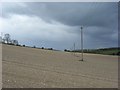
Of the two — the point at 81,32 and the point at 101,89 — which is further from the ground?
the point at 81,32

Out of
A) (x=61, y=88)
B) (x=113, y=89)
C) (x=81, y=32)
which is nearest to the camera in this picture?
(x=61, y=88)

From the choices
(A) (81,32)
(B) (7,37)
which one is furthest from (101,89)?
(B) (7,37)

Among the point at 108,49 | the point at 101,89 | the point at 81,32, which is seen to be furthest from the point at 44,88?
the point at 108,49

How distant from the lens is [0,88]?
18.1 m

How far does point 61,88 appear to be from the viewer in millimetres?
21000

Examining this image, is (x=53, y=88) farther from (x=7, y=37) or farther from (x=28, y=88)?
(x=7, y=37)

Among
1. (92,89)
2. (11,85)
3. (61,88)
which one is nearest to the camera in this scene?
(11,85)

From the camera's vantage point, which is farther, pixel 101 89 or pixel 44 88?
pixel 101 89

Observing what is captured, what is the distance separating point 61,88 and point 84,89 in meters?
2.03

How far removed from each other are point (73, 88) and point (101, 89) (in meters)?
2.80

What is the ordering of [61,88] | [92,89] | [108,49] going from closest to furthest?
[61,88], [92,89], [108,49]

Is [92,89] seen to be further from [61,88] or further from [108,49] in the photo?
[108,49]

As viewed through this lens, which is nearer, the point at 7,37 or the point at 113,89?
the point at 113,89

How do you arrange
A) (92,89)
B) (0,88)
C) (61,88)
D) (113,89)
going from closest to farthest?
(0,88) → (61,88) → (92,89) → (113,89)
